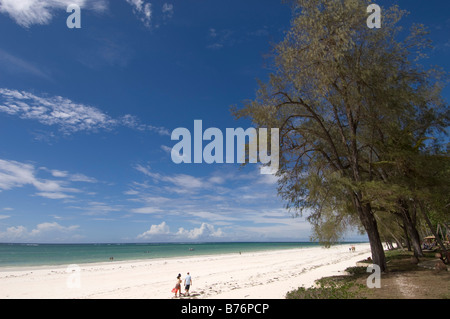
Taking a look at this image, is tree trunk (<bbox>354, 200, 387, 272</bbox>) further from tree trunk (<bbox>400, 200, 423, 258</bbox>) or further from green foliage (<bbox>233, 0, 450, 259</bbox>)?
tree trunk (<bbox>400, 200, 423, 258</bbox>)

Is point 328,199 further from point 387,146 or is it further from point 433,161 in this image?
point 433,161

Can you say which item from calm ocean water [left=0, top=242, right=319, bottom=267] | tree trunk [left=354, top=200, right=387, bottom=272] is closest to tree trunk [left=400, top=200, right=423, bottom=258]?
tree trunk [left=354, top=200, right=387, bottom=272]

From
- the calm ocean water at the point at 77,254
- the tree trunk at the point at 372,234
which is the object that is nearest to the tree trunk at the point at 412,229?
the tree trunk at the point at 372,234

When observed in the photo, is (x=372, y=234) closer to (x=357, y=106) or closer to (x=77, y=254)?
(x=357, y=106)

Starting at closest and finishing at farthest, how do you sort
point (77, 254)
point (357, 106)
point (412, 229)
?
point (357, 106) → point (412, 229) → point (77, 254)

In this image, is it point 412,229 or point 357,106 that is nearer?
point 357,106

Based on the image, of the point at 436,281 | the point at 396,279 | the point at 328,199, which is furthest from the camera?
the point at 328,199

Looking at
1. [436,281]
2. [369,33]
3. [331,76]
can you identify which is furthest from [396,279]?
[369,33]

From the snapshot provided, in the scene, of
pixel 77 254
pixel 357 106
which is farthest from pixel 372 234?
pixel 77 254

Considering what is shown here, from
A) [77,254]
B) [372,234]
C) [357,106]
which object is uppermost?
[357,106]

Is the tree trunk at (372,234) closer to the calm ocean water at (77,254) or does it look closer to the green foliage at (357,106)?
the green foliage at (357,106)

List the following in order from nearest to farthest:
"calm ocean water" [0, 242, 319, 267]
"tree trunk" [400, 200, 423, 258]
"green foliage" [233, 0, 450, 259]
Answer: "green foliage" [233, 0, 450, 259]
"tree trunk" [400, 200, 423, 258]
"calm ocean water" [0, 242, 319, 267]
